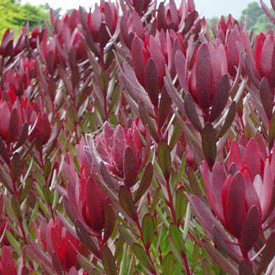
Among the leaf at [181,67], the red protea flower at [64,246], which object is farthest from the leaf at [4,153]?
the leaf at [181,67]

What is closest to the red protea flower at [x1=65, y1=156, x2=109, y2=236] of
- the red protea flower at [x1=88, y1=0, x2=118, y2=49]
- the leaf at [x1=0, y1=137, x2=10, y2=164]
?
the leaf at [x1=0, y1=137, x2=10, y2=164]

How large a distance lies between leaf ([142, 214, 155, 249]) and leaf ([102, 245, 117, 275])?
4.2 inches

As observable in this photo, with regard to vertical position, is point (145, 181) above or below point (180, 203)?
above

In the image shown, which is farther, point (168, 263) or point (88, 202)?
point (168, 263)

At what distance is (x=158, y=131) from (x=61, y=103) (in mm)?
1282

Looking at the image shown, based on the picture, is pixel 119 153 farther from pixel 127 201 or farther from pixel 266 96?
pixel 266 96

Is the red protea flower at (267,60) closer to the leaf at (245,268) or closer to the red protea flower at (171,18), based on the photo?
the leaf at (245,268)

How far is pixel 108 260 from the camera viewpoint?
3.63 ft

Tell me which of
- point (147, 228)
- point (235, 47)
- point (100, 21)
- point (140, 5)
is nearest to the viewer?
point (147, 228)

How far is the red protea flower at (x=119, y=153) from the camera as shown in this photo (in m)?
1.11

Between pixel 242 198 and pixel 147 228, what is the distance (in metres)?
0.38

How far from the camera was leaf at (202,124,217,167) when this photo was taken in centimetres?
111

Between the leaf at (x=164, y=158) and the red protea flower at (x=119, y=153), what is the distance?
0.06m

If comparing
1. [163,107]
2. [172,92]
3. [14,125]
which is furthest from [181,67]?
[14,125]
